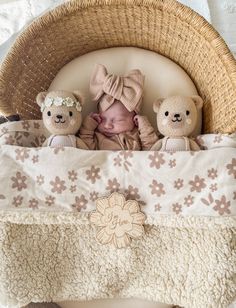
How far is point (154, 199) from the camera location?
1023 mm

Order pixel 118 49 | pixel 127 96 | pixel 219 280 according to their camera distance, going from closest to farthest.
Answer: pixel 219 280 → pixel 127 96 → pixel 118 49

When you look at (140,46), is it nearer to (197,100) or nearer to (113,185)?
(197,100)

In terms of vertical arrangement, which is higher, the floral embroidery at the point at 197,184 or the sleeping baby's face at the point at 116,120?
the sleeping baby's face at the point at 116,120

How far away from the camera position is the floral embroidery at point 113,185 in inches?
40.8

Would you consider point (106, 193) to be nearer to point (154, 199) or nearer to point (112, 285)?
point (154, 199)

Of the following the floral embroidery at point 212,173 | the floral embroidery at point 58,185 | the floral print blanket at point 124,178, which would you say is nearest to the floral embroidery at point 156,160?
the floral print blanket at point 124,178

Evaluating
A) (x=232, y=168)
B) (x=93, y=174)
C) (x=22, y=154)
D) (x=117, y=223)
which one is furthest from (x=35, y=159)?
(x=232, y=168)

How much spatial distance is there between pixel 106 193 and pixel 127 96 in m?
0.27

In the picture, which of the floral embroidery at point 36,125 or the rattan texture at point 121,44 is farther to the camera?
the floral embroidery at point 36,125

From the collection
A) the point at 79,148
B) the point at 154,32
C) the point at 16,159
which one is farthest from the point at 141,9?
the point at 16,159

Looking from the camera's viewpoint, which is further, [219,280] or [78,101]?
[78,101]

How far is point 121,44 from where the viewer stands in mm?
1276

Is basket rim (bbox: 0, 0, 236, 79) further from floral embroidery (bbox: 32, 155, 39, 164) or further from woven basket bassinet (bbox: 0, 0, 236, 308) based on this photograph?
floral embroidery (bbox: 32, 155, 39, 164)

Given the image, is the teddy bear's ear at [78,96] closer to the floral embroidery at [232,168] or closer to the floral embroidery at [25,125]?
the floral embroidery at [25,125]
